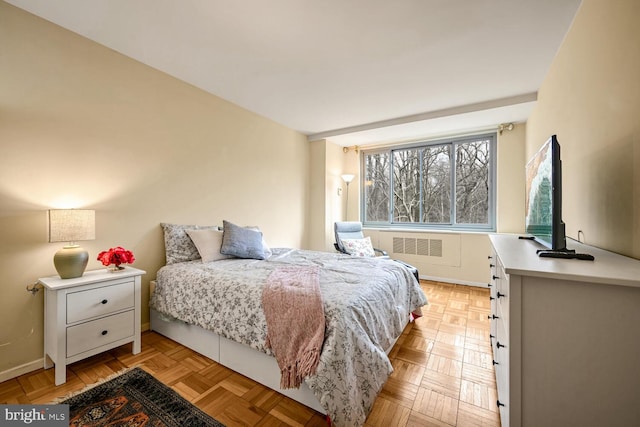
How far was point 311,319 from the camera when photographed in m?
1.41

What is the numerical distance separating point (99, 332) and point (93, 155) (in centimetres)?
139

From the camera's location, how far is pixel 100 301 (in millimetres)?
1851

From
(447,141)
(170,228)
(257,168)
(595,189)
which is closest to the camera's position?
(595,189)

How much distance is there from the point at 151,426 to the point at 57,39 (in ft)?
8.92

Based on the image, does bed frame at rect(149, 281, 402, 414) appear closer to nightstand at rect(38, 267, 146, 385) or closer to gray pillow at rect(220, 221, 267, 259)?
nightstand at rect(38, 267, 146, 385)

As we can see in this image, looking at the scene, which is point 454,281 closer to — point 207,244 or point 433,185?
point 433,185

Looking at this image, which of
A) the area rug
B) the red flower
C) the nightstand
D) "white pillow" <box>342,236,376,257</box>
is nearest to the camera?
the area rug

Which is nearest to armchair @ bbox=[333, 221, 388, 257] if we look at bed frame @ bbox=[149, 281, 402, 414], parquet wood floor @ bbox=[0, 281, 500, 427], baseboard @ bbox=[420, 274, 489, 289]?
baseboard @ bbox=[420, 274, 489, 289]

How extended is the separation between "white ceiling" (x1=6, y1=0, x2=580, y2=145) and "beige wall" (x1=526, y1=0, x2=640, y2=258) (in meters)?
0.34

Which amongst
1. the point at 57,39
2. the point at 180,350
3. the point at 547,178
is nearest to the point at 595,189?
the point at 547,178

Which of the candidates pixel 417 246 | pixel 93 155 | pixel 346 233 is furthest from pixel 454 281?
pixel 93 155

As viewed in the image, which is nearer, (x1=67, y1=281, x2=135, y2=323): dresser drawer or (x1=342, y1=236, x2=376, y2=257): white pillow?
(x1=67, y1=281, x2=135, y2=323): dresser drawer

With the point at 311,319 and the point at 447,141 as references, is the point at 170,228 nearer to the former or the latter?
the point at 311,319

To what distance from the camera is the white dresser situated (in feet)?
2.75
